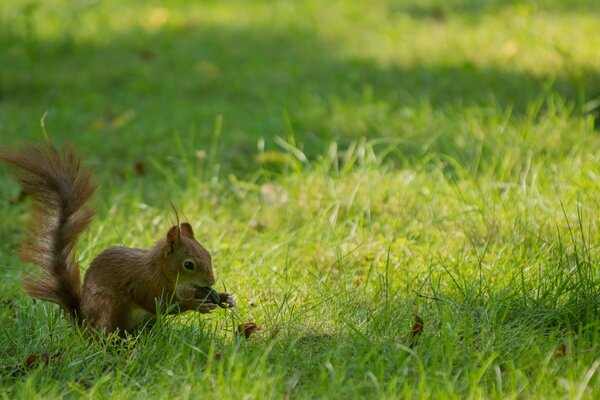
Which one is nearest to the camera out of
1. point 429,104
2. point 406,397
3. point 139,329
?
point 406,397

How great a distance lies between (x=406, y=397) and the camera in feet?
8.29

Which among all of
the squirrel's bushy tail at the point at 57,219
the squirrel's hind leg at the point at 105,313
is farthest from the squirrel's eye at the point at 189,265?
the squirrel's bushy tail at the point at 57,219

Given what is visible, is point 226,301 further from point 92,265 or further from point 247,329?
point 92,265

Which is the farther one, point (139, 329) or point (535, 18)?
point (535, 18)

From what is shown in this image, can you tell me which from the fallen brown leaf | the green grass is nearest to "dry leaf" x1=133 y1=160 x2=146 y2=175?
the green grass

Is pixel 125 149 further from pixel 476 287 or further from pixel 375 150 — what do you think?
pixel 476 287

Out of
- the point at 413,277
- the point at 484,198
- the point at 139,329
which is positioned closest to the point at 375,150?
the point at 484,198

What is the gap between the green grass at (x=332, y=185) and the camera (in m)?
2.81

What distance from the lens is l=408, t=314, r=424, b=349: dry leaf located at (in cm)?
291

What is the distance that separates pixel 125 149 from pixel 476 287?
9.78 feet

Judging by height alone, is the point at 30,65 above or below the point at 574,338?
below

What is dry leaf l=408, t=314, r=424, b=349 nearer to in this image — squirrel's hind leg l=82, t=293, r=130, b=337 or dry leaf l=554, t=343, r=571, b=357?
dry leaf l=554, t=343, r=571, b=357

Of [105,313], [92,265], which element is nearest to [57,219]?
[92,265]

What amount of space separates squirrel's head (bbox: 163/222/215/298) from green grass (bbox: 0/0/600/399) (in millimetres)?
140
